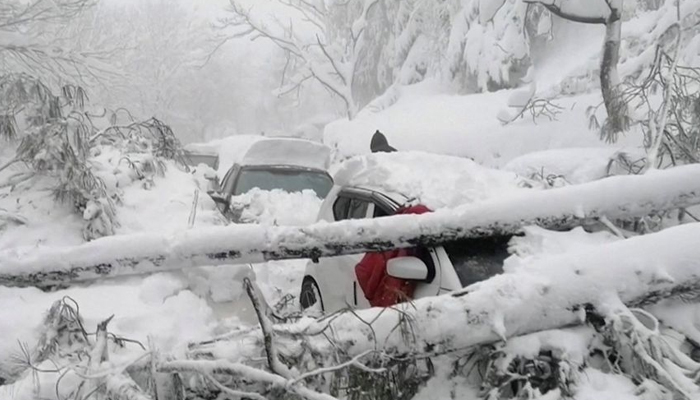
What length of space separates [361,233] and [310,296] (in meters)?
1.71

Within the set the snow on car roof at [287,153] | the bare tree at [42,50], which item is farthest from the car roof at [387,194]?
the bare tree at [42,50]

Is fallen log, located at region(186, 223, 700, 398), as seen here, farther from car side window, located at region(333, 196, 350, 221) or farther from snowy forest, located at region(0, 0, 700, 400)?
car side window, located at region(333, 196, 350, 221)

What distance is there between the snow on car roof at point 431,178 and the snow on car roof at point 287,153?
5395 millimetres

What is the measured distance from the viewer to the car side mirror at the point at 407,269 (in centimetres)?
347

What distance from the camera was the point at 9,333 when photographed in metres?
3.17

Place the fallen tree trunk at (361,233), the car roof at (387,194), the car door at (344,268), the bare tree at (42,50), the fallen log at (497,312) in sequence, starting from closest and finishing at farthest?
the fallen log at (497,312)
the fallen tree trunk at (361,233)
the car roof at (387,194)
the car door at (344,268)
the bare tree at (42,50)

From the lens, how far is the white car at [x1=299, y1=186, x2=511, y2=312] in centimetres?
350

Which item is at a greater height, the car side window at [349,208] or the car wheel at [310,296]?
the car side window at [349,208]

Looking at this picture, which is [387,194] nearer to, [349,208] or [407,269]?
[349,208]

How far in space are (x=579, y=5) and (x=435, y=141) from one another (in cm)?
499

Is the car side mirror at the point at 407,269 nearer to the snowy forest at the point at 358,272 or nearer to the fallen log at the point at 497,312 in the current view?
the snowy forest at the point at 358,272

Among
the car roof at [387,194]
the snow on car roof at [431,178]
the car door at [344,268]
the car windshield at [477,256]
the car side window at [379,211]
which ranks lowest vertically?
the car door at [344,268]

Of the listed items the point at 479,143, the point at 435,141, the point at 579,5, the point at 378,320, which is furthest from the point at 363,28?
the point at 378,320

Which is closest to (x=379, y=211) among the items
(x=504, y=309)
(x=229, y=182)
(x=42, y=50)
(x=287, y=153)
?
(x=504, y=309)
